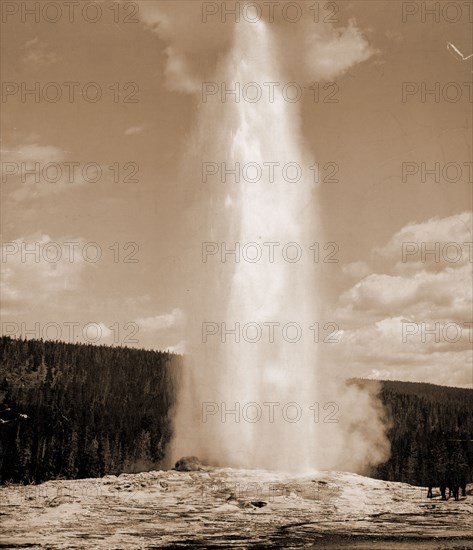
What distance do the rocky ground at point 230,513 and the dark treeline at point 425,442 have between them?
2105 millimetres

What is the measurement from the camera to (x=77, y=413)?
72.4 metres

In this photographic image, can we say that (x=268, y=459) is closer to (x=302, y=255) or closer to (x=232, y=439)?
(x=232, y=439)

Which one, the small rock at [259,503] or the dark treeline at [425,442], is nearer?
the small rock at [259,503]

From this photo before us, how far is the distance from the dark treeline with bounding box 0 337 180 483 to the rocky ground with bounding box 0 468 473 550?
31.9 meters

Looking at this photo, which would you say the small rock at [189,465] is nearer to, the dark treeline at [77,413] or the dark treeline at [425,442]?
the dark treeline at [425,442]

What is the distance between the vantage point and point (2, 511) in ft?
84.7

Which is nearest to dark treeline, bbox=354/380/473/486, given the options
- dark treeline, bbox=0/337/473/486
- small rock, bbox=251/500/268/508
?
dark treeline, bbox=0/337/473/486

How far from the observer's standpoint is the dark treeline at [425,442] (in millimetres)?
35094

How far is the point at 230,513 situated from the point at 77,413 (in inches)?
1970

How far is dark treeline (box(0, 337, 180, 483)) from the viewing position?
2514 inches

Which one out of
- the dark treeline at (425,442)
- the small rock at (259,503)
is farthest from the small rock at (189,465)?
the dark treeline at (425,442)

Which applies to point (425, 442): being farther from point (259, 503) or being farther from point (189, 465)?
point (259, 503)

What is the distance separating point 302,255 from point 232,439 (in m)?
11.3

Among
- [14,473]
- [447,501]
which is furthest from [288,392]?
[14,473]
